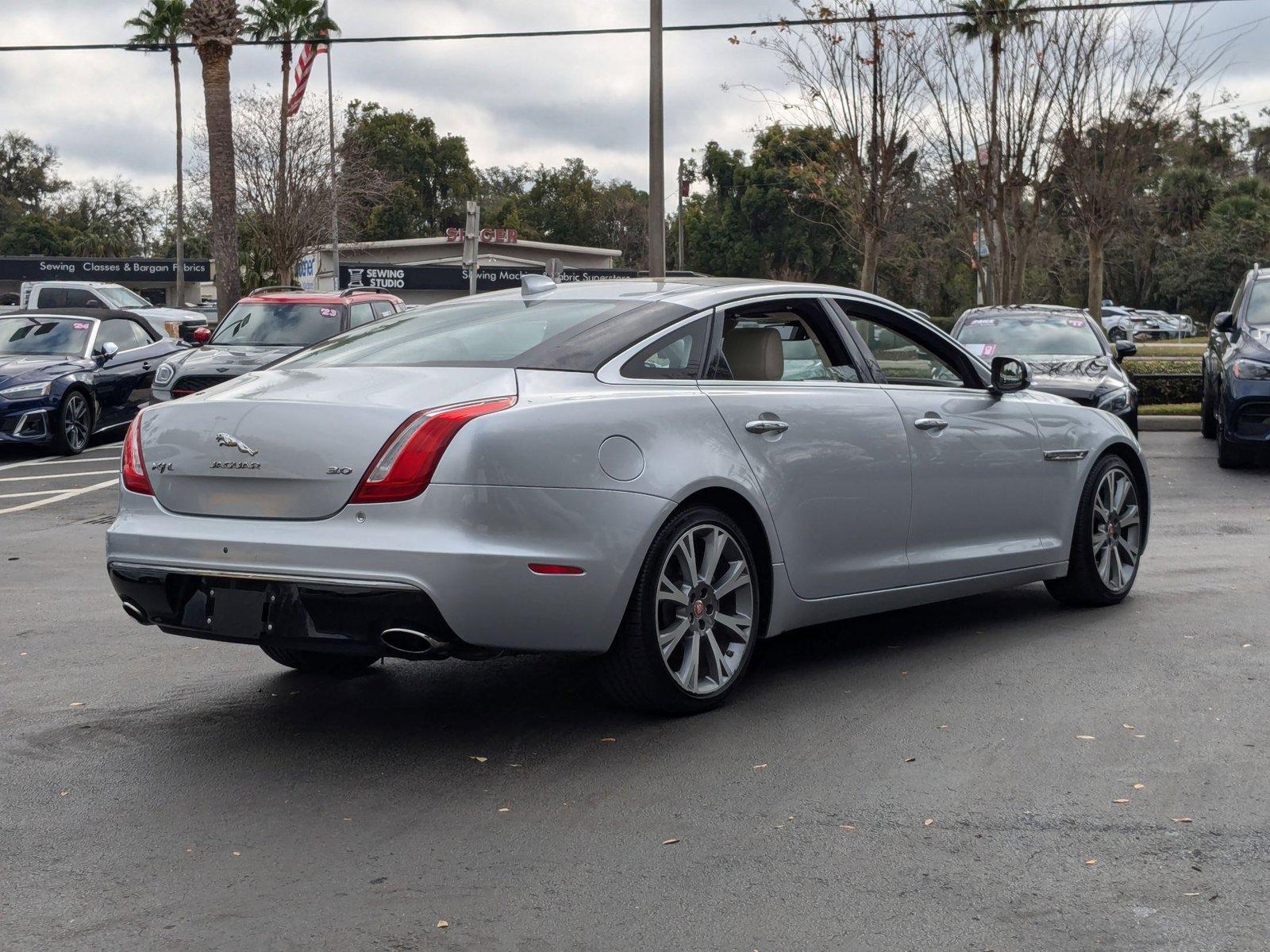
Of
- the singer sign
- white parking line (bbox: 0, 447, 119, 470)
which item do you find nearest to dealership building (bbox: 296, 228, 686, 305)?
the singer sign

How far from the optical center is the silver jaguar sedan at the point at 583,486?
4461 mm

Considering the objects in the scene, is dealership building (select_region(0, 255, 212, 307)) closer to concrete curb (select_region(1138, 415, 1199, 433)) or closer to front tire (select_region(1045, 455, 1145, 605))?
concrete curb (select_region(1138, 415, 1199, 433))

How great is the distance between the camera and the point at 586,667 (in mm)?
6000

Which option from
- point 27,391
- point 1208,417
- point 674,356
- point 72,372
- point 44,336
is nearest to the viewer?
point 674,356

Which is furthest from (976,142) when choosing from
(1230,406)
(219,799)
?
(219,799)

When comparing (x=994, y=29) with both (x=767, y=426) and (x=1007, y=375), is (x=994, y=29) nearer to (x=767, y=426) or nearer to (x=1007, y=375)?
(x=1007, y=375)

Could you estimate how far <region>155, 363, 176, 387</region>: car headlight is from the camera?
52.5 feet

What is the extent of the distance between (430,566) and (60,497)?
8.73m

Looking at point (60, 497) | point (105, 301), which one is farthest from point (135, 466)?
point (105, 301)

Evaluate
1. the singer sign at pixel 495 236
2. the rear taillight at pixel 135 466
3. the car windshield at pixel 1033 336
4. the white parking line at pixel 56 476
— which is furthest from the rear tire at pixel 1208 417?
the singer sign at pixel 495 236

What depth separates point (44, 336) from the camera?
16078 millimetres

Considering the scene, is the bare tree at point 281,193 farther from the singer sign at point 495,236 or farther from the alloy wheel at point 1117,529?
the alloy wheel at point 1117,529

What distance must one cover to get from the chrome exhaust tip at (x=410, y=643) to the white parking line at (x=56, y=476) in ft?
32.5

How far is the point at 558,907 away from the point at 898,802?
1.19 meters
